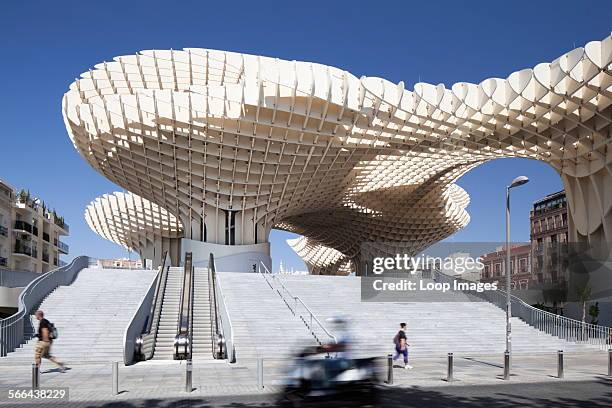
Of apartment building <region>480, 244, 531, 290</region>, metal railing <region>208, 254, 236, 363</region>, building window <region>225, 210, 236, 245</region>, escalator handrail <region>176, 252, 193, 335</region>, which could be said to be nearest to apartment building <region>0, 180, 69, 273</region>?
building window <region>225, 210, 236, 245</region>

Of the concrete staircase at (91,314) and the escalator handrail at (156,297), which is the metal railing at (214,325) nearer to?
the escalator handrail at (156,297)

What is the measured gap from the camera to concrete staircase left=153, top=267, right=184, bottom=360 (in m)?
20.8

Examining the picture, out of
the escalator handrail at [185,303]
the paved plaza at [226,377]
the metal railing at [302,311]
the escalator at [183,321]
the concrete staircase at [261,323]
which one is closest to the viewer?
the paved plaza at [226,377]

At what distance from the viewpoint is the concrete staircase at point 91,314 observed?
790 inches

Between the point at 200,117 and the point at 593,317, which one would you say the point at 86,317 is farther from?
the point at 593,317

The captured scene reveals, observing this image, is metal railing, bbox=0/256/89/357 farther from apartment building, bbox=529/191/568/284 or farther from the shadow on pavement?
apartment building, bbox=529/191/568/284

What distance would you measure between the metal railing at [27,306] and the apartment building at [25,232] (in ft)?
109

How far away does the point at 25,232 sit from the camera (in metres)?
63.1

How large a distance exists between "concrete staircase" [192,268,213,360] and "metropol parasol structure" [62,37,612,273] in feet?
41.4

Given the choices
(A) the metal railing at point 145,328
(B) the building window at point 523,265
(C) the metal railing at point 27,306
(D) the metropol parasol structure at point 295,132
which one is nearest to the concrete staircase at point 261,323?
(A) the metal railing at point 145,328

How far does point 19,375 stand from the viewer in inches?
643

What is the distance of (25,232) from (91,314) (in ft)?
145

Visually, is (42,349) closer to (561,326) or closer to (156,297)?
(156,297)

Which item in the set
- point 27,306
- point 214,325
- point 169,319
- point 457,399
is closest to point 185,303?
point 169,319
